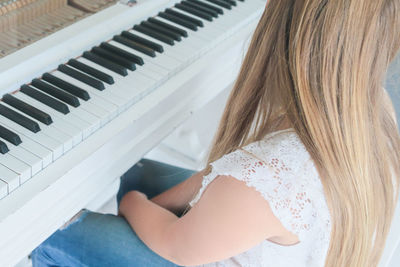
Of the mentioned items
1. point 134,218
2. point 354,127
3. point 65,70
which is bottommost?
point 134,218

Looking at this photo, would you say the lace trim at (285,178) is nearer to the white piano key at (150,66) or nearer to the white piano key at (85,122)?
the white piano key at (85,122)

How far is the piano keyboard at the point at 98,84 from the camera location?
3.56 feet

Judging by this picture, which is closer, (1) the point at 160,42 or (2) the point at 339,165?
(2) the point at 339,165

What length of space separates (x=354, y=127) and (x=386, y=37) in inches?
6.8

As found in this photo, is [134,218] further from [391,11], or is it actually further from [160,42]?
[391,11]

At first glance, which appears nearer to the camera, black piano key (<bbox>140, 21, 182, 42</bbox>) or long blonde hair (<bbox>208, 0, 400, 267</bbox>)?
long blonde hair (<bbox>208, 0, 400, 267</bbox>)

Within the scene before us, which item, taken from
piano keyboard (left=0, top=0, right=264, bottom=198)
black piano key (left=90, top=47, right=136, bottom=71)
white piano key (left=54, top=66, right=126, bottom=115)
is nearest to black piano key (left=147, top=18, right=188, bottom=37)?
piano keyboard (left=0, top=0, right=264, bottom=198)

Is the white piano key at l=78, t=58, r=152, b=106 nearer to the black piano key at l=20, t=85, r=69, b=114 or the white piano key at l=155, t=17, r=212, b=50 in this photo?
the black piano key at l=20, t=85, r=69, b=114

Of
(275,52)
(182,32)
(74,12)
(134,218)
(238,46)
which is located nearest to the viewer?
(275,52)

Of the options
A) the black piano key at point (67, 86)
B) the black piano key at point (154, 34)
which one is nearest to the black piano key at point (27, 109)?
the black piano key at point (67, 86)

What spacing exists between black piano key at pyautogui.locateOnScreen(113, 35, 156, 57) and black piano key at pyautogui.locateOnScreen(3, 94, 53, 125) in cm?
38

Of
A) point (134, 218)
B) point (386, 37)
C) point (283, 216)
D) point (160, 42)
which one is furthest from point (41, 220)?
point (386, 37)

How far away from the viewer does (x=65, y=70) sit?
1316mm

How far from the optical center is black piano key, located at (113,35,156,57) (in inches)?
56.6
